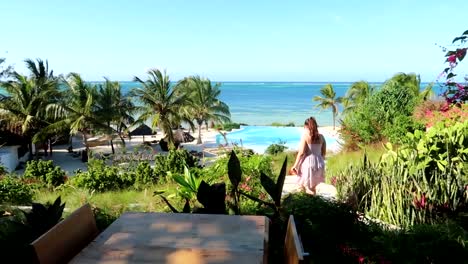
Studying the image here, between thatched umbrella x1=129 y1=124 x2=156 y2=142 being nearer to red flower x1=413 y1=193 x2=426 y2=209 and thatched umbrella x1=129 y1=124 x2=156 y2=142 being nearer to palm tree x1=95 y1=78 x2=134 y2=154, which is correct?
palm tree x1=95 y1=78 x2=134 y2=154

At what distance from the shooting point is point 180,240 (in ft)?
6.16

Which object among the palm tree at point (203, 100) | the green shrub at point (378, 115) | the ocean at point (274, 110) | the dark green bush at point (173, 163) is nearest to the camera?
the dark green bush at point (173, 163)

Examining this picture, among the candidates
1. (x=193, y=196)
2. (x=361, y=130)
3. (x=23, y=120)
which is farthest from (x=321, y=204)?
(x=23, y=120)

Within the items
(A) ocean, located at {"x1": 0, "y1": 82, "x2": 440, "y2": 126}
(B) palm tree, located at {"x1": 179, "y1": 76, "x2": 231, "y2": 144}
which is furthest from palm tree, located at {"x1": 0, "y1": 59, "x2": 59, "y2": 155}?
(B) palm tree, located at {"x1": 179, "y1": 76, "x2": 231, "y2": 144}

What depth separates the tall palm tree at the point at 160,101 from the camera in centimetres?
2581

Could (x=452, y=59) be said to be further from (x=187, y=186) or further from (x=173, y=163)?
(x=173, y=163)

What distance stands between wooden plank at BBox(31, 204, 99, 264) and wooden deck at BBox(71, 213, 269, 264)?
0.50ft

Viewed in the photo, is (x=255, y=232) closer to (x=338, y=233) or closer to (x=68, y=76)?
(x=338, y=233)

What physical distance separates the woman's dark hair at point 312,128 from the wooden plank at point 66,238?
417 centimetres

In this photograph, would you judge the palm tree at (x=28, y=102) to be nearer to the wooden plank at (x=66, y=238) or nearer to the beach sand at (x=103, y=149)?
the beach sand at (x=103, y=149)

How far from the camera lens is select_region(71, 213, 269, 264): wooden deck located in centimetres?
168

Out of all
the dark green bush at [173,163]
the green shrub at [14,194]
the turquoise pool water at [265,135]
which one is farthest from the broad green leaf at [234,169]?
the turquoise pool water at [265,135]

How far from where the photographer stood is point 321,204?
11.5 feet

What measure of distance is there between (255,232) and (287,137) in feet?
121
